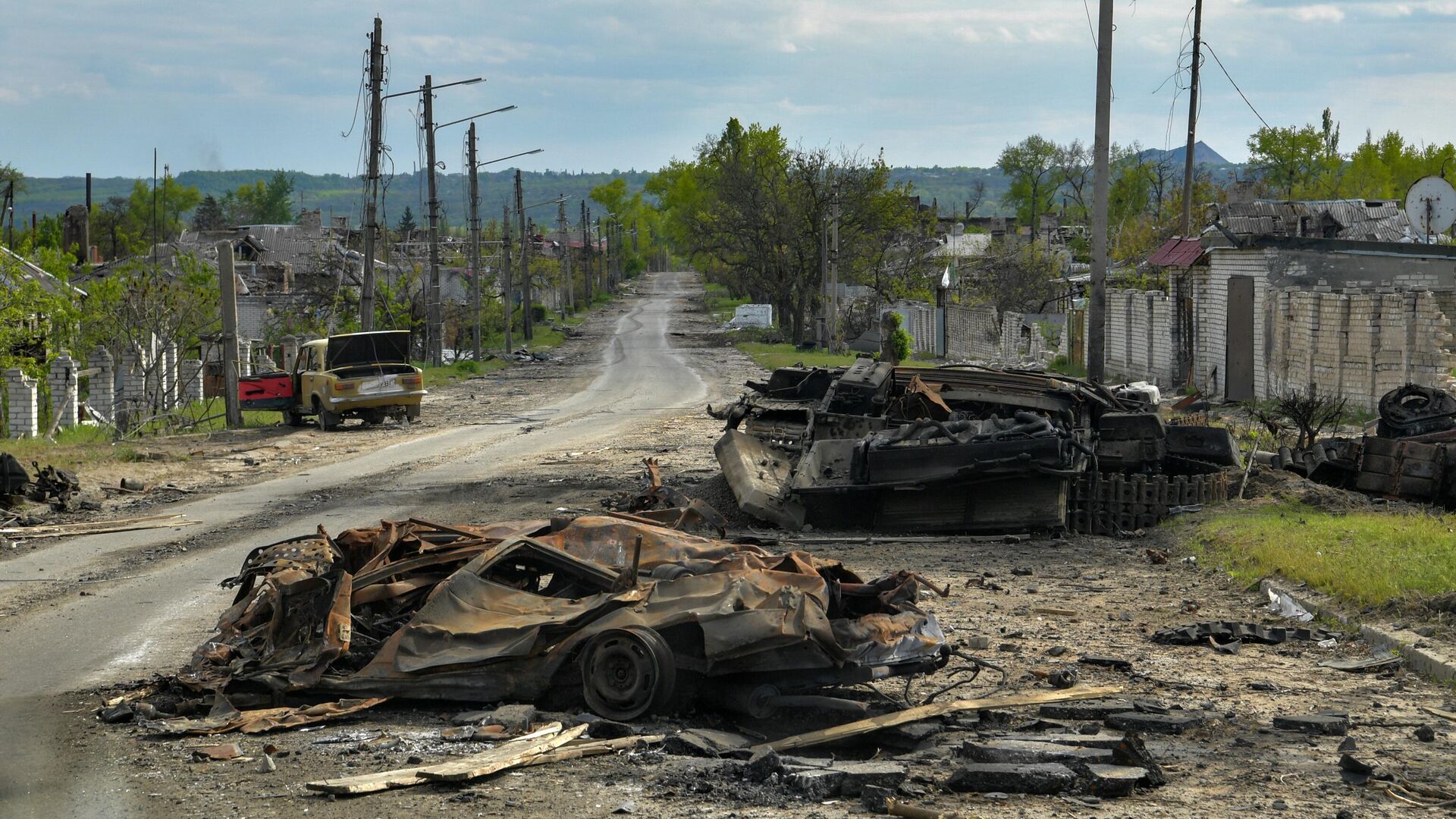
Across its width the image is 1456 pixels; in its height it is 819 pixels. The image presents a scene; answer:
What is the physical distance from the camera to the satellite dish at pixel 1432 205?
29969 millimetres

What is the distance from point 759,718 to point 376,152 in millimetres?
31586

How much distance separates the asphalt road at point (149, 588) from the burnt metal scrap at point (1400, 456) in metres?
10.7

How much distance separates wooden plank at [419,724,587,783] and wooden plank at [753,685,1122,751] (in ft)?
3.27

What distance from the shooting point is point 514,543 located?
8.02 metres

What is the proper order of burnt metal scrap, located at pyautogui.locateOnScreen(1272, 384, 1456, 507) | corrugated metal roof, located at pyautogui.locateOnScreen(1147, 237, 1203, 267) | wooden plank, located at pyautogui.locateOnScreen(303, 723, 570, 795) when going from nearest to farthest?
wooden plank, located at pyautogui.locateOnScreen(303, 723, 570, 795)
burnt metal scrap, located at pyautogui.locateOnScreen(1272, 384, 1456, 507)
corrugated metal roof, located at pyautogui.locateOnScreen(1147, 237, 1203, 267)

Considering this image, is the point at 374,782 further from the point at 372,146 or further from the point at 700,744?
the point at 372,146

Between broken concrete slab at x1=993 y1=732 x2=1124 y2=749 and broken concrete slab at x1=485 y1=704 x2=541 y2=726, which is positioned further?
broken concrete slab at x1=485 y1=704 x2=541 y2=726

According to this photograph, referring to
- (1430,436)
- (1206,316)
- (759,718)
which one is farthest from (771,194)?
(759,718)

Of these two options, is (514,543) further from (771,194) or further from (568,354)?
(771,194)

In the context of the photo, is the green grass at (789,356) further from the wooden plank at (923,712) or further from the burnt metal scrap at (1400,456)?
the wooden plank at (923,712)

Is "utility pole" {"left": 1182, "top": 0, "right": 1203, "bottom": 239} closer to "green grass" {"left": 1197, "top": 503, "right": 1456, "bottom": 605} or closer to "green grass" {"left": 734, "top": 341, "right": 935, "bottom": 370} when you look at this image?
"green grass" {"left": 734, "top": 341, "right": 935, "bottom": 370}

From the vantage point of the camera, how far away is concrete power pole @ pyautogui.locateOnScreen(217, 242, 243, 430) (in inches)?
1030

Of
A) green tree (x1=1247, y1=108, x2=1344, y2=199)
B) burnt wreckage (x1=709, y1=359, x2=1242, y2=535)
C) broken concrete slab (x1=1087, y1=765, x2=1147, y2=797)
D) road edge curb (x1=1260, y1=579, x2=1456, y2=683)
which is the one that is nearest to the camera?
broken concrete slab (x1=1087, y1=765, x2=1147, y2=797)

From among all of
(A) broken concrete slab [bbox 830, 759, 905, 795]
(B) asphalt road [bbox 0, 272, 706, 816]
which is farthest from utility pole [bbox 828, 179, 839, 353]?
(A) broken concrete slab [bbox 830, 759, 905, 795]
